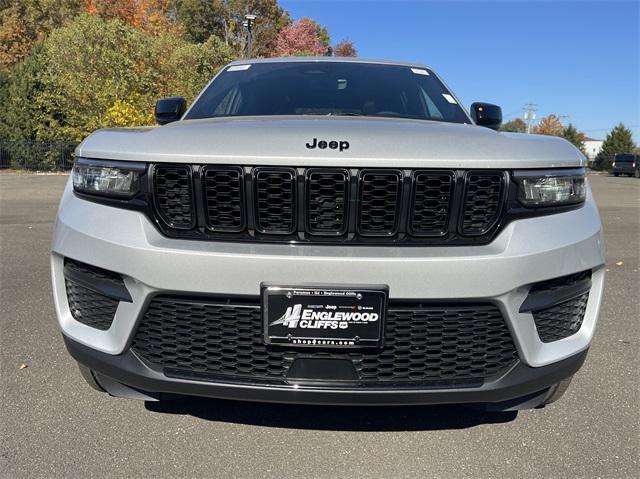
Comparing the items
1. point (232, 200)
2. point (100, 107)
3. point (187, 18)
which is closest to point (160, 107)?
point (232, 200)

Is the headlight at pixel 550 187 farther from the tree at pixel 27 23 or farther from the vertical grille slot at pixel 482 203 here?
the tree at pixel 27 23

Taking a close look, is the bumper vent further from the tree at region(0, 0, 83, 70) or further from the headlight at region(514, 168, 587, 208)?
the tree at region(0, 0, 83, 70)

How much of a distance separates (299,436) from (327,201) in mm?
1109

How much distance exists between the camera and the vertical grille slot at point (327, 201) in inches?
75.9

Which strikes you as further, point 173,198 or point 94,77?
point 94,77

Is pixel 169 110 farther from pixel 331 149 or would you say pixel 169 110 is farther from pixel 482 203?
pixel 482 203

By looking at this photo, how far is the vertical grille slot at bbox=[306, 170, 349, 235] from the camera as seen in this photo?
75.9 inches

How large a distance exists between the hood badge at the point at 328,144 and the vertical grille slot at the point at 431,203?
0.28 m

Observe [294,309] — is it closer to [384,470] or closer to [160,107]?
[384,470]

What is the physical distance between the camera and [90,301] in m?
2.12

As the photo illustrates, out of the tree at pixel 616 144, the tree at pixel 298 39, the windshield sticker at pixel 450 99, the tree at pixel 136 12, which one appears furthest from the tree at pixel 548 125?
the windshield sticker at pixel 450 99

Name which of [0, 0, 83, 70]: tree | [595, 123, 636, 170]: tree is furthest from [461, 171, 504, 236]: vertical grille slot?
[595, 123, 636, 170]: tree

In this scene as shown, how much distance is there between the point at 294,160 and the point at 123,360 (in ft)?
3.26

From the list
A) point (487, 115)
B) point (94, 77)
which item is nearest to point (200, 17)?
point (94, 77)
